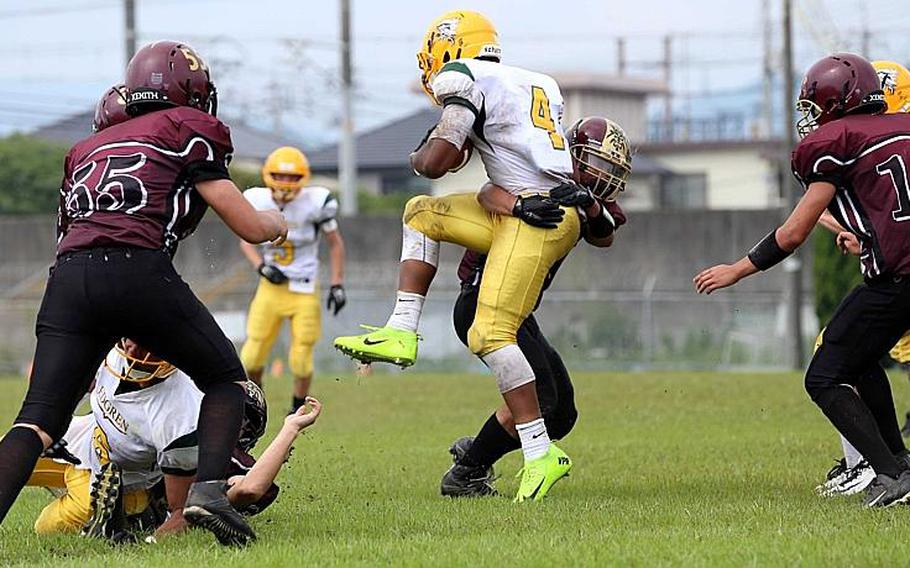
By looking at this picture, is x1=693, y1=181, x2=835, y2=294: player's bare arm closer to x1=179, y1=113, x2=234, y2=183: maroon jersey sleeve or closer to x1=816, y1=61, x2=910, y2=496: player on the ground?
x1=816, y1=61, x2=910, y2=496: player on the ground

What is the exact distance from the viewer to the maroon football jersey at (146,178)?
5816 millimetres

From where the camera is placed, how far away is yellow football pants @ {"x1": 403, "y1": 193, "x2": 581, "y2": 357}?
23.3 feet

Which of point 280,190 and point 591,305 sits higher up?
point 280,190

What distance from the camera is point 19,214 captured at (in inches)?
1703

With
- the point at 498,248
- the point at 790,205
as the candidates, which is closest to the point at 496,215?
the point at 498,248

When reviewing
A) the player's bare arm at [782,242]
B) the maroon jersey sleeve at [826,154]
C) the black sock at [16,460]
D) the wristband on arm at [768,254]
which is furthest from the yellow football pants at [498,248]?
the black sock at [16,460]

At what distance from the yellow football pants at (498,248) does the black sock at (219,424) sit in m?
1.52

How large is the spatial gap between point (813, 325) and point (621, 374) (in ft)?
31.1

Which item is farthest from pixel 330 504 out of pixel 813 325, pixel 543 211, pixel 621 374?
pixel 813 325

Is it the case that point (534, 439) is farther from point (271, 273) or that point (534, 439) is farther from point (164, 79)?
point (271, 273)

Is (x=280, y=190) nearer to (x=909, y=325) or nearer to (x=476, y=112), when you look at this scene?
(x=476, y=112)

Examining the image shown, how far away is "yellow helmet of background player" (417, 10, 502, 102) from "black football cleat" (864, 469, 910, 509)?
2.68m

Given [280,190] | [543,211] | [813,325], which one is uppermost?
[543,211]

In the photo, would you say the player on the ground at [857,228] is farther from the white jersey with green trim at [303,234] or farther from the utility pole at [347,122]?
the utility pole at [347,122]
